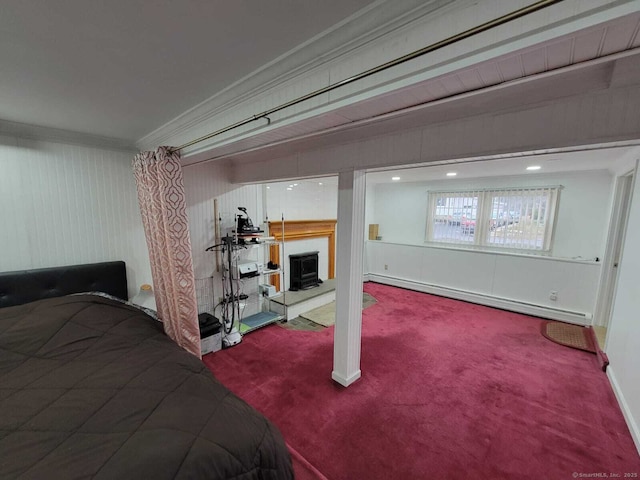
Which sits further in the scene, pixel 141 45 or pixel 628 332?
pixel 628 332

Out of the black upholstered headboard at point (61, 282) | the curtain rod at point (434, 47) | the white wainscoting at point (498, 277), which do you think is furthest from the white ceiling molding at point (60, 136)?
the white wainscoting at point (498, 277)

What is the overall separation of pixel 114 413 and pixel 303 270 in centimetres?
315

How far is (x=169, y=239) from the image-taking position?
205 centimetres

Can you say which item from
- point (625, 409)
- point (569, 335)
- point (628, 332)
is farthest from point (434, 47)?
point (569, 335)

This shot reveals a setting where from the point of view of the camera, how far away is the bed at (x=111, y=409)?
36.4 inches

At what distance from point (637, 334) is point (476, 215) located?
2.91 m

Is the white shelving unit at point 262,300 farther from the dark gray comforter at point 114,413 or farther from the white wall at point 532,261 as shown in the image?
the white wall at point 532,261

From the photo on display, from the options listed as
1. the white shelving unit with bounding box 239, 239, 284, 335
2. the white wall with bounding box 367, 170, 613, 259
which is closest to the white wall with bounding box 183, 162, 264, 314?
the white shelving unit with bounding box 239, 239, 284, 335

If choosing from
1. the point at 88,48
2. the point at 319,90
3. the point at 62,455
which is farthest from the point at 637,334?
the point at 88,48

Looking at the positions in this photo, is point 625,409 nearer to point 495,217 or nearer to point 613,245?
point 613,245

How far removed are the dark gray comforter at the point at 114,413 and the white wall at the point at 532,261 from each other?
4285 mm

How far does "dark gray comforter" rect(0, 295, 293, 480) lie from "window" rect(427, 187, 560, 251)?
4644mm

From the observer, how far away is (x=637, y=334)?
6.23 ft

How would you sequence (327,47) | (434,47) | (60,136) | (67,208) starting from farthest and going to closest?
1. (67,208)
2. (60,136)
3. (327,47)
4. (434,47)
